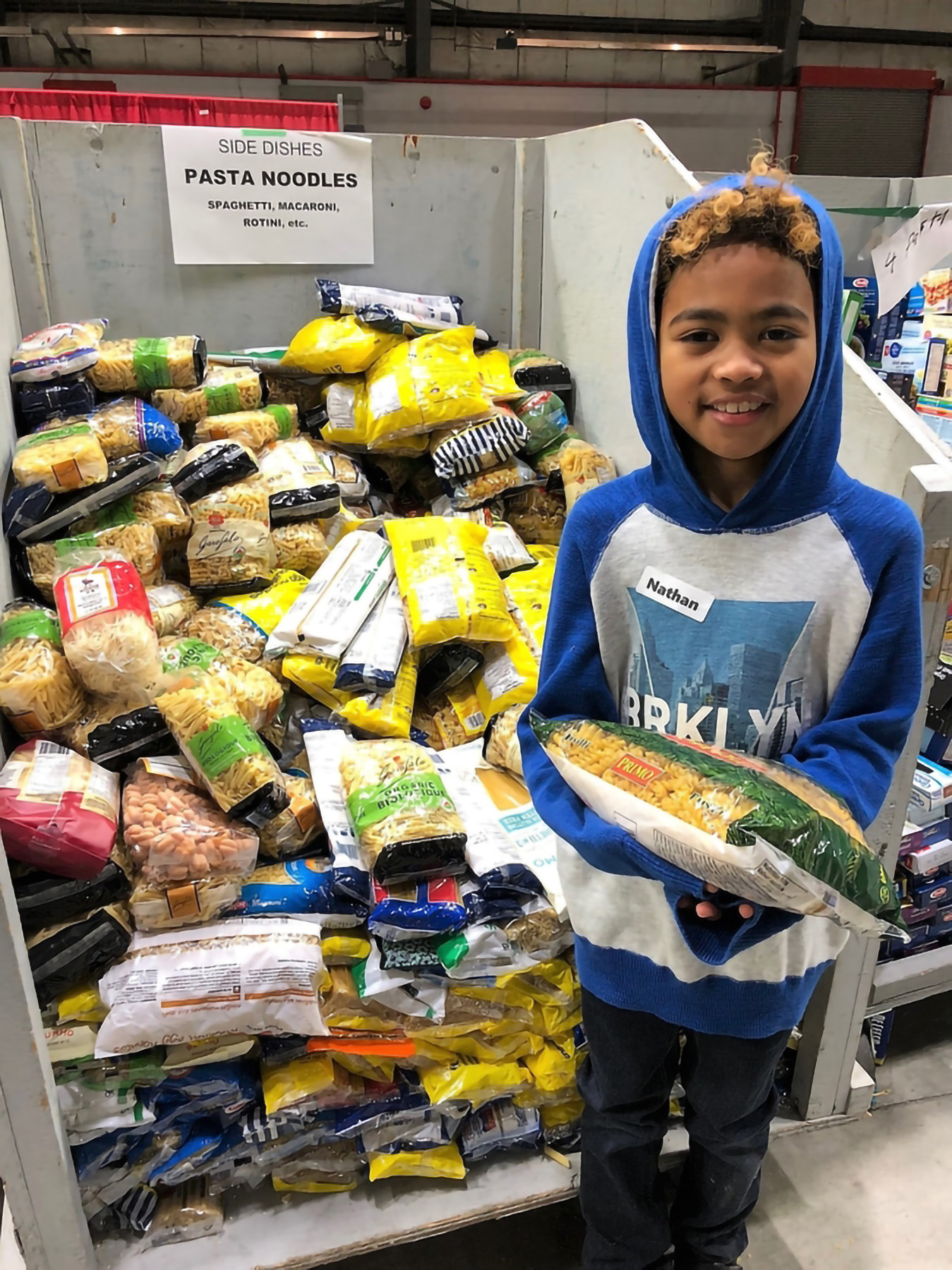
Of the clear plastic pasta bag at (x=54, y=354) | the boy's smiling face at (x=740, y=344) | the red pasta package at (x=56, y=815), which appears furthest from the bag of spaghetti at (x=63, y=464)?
the boy's smiling face at (x=740, y=344)

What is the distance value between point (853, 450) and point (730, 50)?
6.68 m

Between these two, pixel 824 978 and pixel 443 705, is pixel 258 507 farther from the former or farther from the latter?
pixel 824 978

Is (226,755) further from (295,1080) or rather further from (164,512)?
(164,512)

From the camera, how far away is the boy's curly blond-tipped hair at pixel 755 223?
2.76ft

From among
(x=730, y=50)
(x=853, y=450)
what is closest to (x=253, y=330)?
(x=853, y=450)

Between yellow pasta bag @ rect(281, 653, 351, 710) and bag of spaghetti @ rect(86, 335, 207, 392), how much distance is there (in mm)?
789

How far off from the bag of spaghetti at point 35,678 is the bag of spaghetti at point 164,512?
1.14 feet

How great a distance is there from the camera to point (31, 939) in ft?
4.08

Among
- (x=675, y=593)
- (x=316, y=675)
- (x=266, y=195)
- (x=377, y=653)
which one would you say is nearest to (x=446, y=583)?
(x=377, y=653)

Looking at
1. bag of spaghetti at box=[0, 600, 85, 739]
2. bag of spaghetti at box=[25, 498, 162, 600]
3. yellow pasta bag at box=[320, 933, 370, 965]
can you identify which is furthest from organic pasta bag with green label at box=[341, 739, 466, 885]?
bag of spaghetti at box=[25, 498, 162, 600]

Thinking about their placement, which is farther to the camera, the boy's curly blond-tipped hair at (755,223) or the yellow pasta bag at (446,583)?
the yellow pasta bag at (446,583)

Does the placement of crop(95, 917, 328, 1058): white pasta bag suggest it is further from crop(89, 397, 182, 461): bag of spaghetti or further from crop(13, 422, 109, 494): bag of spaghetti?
crop(89, 397, 182, 461): bag of spaghetti

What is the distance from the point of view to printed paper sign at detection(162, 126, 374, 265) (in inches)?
84.0

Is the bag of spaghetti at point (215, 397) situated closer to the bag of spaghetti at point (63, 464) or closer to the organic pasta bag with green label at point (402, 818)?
the bag of spaghetti at point (63, 464)
